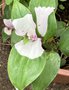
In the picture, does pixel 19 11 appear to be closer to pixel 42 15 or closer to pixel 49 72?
pixel 42 15

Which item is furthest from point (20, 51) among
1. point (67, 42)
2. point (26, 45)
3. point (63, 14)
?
point (63, 14)

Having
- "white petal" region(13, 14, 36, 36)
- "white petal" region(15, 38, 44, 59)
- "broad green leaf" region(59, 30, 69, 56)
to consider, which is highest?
"white petal" region(13, 14, 36, 36)

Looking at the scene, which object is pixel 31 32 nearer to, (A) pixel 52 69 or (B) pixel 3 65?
(A) pixel 52 69

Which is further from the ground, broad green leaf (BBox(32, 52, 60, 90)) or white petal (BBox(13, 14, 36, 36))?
white petal (BBox(13, 14, 36, 36))

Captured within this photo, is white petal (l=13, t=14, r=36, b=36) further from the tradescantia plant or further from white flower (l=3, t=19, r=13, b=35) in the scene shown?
white flower (l=3, t=19, r=13, b=35)

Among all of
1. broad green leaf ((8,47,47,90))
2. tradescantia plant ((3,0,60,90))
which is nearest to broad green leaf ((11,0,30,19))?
tradescantia plant ((3,0,60,90))

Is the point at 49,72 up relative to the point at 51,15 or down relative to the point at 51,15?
down

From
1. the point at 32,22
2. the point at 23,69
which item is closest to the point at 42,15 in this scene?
the point at 32,22

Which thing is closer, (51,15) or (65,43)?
(51,15)
